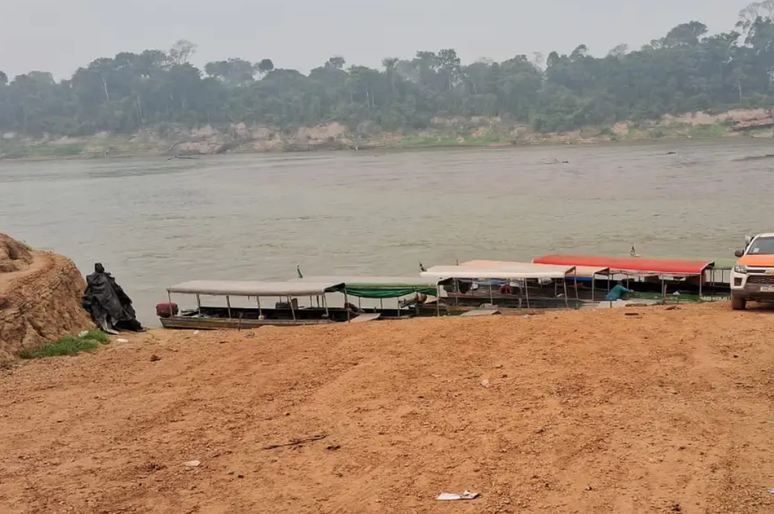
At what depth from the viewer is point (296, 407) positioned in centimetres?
877

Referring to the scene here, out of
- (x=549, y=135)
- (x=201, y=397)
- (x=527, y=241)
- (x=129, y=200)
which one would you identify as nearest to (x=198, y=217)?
(x=129, y=200)

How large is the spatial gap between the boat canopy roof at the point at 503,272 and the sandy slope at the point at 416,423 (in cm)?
470

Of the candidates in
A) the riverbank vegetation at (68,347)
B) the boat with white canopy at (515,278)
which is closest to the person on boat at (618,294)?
the boat with white canopy at (515,278)

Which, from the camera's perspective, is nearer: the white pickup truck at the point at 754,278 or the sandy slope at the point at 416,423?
the sandy slope at the point at 416,423

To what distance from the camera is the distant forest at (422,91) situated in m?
111

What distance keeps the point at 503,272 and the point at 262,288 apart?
5.45m

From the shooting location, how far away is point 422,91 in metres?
131

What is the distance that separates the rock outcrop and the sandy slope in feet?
2.91

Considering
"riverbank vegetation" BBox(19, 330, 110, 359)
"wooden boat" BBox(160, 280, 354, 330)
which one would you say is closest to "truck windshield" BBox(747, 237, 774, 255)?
"wooden boat" BBox(160, 280, 354, 330)

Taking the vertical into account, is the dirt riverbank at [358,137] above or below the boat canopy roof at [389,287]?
above

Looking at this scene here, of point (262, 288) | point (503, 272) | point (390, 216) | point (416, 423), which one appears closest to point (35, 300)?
point (262, 288)

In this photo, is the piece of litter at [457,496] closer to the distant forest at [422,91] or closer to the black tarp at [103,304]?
the black tarp at [103,304]

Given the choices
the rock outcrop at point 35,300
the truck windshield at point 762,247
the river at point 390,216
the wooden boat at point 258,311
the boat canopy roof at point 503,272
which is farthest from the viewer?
the river at point 390,216

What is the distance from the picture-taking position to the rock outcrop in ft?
39.5
